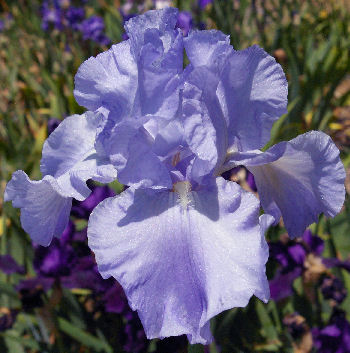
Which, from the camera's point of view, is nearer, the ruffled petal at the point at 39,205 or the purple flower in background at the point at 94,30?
the ruffled petal at the point at 39,205

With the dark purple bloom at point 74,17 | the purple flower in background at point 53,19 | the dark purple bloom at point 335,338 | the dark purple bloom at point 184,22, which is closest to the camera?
the dark purple bloom at point 335,338

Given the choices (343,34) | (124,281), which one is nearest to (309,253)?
(124,281)

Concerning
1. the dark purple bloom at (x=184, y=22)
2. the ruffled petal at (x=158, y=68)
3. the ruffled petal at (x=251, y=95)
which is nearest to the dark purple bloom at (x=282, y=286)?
the ruffled petal at (x=251, y=95)

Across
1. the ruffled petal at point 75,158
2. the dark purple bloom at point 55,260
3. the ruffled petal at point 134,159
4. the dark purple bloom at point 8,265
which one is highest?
the ruffled petal at point 134,159

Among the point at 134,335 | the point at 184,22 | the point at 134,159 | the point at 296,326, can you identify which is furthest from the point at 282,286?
the point at 184,22

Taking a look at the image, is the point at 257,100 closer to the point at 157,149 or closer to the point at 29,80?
the point at 157,149

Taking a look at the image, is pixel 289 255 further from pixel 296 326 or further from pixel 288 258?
pixel 296 326

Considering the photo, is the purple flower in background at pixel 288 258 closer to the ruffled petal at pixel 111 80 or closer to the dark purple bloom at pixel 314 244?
the dark purple bloom at pixel 314 244
